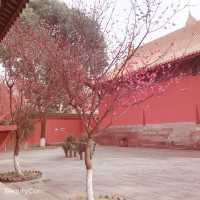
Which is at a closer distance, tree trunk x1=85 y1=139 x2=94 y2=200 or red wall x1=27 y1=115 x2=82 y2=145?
tree trunk x1=85 y1=139 x2=94 y2=200

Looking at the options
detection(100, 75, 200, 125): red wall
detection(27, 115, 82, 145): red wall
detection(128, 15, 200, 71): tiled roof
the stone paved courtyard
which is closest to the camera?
the stone paved courtyard

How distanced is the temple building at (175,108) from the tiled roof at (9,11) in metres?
9.78

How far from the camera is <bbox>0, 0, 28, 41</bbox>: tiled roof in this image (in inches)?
198

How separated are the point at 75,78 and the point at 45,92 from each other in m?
4.01

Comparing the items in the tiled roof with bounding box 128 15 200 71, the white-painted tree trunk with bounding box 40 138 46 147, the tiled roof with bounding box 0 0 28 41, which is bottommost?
the white-painted tree trunk with bounding box 40 138 46 147

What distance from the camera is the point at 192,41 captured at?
58.2 feet

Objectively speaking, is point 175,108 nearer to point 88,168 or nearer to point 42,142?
point 42,142

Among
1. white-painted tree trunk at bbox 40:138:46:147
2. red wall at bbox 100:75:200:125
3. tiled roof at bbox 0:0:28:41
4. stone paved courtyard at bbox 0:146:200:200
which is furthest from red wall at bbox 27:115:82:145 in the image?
tiled roof at bbox 0:0:28:41

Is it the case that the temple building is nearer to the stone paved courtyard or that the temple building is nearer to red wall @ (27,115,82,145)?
the stone paved courtyard

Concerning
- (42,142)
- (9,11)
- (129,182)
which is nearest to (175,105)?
(129,182)

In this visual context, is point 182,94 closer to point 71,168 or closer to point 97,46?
point 71,168

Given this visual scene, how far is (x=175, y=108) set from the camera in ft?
59.3

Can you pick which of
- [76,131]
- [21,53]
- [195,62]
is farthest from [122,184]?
[76,131]

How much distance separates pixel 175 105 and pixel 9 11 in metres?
13.8
